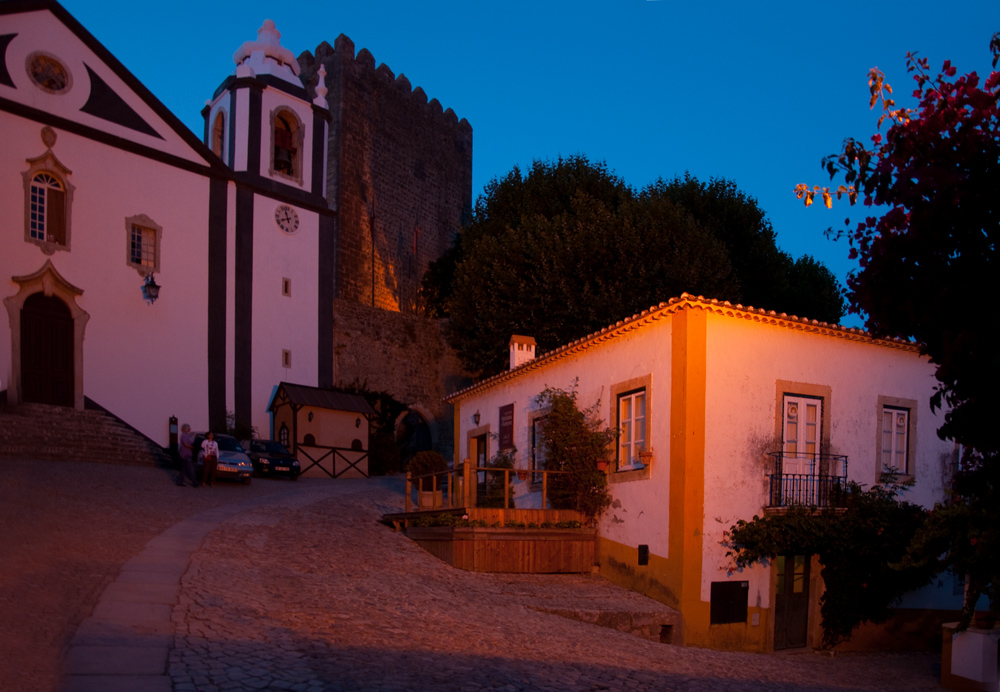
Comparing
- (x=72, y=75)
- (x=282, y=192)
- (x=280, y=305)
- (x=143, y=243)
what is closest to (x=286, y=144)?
(x=282, y=192)

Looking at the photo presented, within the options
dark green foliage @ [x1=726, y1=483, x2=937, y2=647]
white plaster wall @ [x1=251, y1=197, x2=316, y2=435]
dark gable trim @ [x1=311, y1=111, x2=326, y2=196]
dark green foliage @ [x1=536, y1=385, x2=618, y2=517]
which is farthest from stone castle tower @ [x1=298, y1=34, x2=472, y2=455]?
dark green foliage @ [x1=726, y1=483, x2=937, y2=647]

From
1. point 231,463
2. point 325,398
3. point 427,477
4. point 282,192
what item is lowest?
point 427,477

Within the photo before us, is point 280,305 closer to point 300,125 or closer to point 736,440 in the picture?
point 300,125

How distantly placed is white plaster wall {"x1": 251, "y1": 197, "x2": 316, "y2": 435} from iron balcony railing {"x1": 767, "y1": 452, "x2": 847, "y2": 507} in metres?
20.2

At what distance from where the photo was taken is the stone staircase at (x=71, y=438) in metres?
21.3

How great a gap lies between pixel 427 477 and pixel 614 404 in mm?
6768

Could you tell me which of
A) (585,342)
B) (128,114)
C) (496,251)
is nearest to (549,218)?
(496,251)

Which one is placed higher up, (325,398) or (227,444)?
(325,398)

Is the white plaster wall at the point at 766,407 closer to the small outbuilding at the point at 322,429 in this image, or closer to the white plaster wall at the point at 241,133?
the small outbuilding at the point at 322,429

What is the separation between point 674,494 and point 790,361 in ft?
9.37

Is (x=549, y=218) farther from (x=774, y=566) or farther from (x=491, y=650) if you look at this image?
(x=491, y=650)

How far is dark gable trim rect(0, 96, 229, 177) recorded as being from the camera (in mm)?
25328

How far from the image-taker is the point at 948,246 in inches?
315

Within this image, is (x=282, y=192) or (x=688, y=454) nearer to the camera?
(x=688, y=454)
